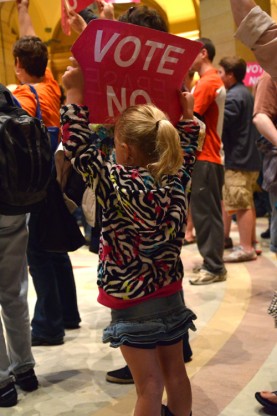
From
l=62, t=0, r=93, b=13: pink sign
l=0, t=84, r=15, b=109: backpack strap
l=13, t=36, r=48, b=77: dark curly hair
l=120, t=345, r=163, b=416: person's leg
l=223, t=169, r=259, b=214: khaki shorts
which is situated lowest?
l=223, t=169, r=259, b=214: khaki shorts

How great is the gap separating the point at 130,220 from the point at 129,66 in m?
0.56

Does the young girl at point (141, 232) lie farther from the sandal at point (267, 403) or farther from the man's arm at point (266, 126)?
the man's arm at point (266, 126)

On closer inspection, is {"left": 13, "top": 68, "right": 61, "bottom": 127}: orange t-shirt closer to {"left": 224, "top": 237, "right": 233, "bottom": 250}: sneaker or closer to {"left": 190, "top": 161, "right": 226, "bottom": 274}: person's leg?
{"left": 190, "top": 161, "right": 226, "bottom": 274}: person's leg

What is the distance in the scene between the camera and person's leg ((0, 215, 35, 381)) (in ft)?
8.86

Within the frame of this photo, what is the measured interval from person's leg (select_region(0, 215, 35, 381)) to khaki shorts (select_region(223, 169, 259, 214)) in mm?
3016

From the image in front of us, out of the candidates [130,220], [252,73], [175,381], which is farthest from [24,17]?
→ [252,73]

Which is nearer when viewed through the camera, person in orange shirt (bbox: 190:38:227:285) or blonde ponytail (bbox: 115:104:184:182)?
blonde ponytail (bbox: 115:104:184:182)

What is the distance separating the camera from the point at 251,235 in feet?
18.2

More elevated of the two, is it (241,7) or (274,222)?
(241,7)

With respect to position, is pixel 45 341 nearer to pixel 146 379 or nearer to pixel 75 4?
pixel 146 379

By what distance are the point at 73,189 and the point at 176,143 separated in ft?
3.33

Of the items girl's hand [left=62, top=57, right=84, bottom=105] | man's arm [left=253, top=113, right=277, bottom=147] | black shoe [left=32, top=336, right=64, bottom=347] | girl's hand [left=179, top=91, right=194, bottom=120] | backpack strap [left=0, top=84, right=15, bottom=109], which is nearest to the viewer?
girl's hand [left=62, top=57, right=84, bottom=105]

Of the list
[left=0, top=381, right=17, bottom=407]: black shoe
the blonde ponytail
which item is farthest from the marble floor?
the blonde ponytail

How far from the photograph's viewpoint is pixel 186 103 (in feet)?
7.50
